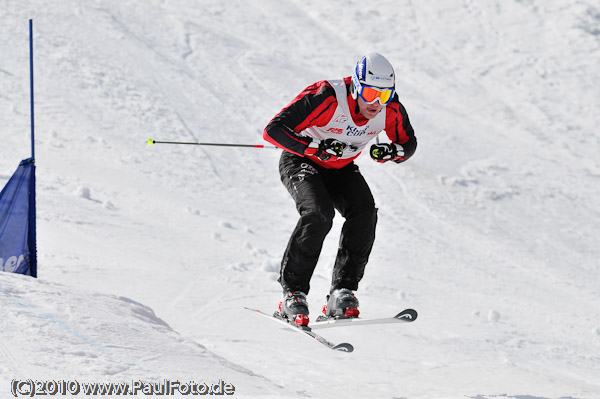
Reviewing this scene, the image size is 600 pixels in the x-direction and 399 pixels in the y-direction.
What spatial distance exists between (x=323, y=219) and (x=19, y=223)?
2.64 m

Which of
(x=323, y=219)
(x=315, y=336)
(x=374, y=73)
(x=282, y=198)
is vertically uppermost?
(x=374, y=73)

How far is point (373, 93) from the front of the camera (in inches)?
213

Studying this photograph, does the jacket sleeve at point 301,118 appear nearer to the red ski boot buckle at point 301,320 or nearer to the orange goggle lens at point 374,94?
the orange goggle lens at point 374,94

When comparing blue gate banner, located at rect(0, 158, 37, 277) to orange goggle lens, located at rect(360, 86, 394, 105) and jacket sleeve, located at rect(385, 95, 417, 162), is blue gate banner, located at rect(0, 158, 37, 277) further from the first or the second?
jacket sleeve, located at rect(385, 95, 417, 162)

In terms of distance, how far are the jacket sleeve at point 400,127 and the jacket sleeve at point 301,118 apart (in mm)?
549

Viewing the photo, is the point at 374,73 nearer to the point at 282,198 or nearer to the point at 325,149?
the point at 325,149

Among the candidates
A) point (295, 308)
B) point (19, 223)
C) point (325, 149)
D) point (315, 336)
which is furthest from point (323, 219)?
point (19, 223)

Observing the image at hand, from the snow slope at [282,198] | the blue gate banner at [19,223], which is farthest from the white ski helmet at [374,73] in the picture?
the blue gate banner at [19,223]

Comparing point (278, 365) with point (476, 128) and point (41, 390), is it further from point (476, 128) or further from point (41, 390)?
point (476, 128)

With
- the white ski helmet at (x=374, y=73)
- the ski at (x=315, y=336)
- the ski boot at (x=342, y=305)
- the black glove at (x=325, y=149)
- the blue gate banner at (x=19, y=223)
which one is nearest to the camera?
the ski at (x=315, y=336)

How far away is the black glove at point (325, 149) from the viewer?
17.9 ft

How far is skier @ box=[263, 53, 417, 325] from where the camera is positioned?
544cm

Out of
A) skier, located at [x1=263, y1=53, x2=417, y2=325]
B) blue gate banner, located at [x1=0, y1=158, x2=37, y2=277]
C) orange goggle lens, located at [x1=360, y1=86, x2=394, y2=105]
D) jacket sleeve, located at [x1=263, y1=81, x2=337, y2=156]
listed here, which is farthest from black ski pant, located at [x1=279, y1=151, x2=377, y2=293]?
blue gate banner, located at [x1=0, y1=158, x2=37, y2=277]

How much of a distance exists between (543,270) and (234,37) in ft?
31.6
